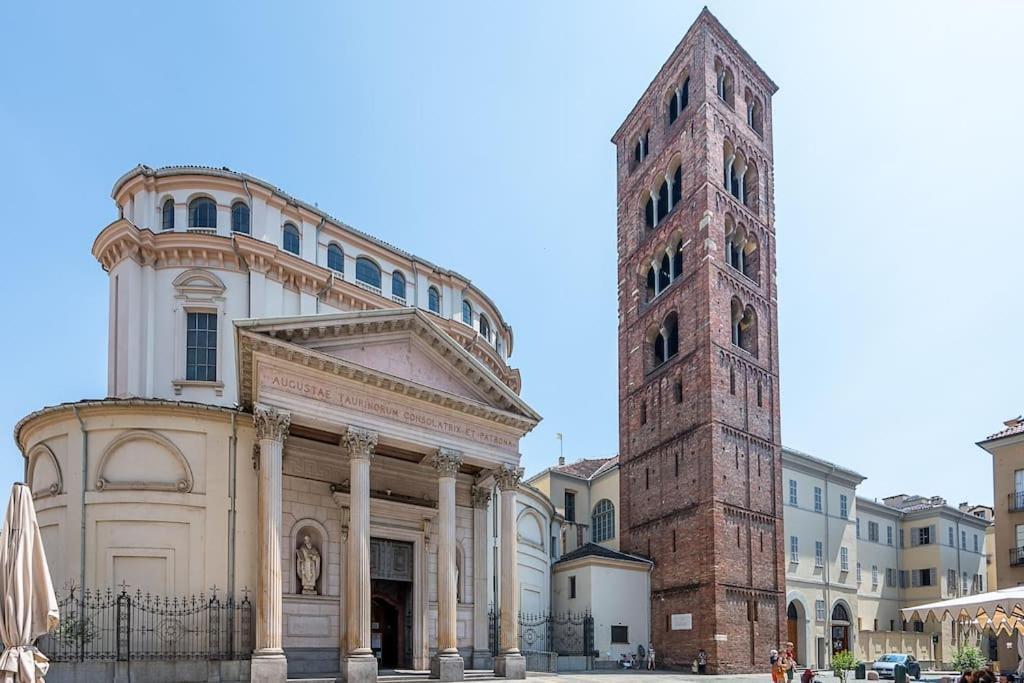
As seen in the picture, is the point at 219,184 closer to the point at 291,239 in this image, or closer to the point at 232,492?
the point at 291,239

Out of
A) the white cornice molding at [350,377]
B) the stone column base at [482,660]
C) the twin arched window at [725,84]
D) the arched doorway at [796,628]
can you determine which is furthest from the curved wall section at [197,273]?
the arched doorway at [796,628]

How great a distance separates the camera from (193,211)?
92.8 ft

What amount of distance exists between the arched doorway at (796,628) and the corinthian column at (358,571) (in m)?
27.0

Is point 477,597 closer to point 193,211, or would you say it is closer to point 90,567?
point 90,567

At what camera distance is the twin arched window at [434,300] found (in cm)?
3458

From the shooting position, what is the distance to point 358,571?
22203 millimetres

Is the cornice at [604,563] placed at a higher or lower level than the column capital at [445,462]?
lower

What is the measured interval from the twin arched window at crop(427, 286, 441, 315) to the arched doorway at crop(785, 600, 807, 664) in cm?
2322

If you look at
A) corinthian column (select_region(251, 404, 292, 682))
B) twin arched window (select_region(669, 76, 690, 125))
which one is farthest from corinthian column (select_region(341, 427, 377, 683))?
twin arched window (select_region(669, 76, 690, 125))

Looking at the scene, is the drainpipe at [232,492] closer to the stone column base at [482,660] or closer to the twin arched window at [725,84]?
the stone column base at [482,660]

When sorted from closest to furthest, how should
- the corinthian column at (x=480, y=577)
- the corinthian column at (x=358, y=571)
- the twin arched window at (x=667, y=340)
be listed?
the corinthian column at (x=358, y=571)
the corinthian column at (x=480, y=577)
the twin arched window at (x=667, y=340)

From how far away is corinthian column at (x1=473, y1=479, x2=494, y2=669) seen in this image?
26.4 meters

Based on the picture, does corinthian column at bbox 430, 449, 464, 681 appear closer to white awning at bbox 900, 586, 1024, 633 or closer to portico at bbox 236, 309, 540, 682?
portico at bbox 236, 309, 540, 682

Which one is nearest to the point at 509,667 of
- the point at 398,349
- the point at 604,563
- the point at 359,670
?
the point at 359,670
